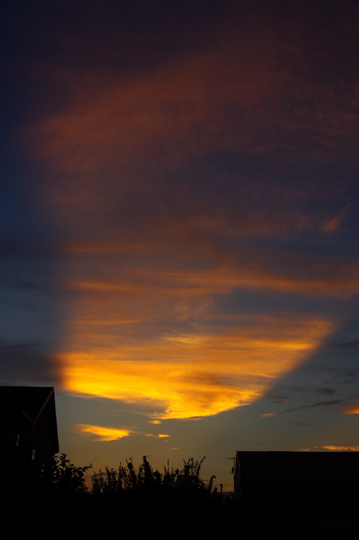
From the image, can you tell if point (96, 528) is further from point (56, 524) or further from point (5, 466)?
point (5, 466)

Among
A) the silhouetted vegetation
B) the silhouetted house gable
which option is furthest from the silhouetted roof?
the silhouetted vegetation

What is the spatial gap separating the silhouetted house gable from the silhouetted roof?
2293 centimetres

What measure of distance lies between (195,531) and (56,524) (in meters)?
5.27

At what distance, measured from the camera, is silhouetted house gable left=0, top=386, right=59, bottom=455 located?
26.3 metres

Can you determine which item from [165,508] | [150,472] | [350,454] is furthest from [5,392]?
[350,454]

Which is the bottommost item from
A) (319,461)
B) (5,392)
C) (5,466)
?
(319,461)

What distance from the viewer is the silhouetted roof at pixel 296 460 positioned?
159 feet

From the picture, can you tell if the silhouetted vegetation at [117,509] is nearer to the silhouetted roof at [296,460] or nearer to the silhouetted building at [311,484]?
the silhouetted building at [311,484]

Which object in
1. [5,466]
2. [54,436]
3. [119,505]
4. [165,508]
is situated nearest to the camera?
[5,466]

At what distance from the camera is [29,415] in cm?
3039

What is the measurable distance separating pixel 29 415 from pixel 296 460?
3385cm

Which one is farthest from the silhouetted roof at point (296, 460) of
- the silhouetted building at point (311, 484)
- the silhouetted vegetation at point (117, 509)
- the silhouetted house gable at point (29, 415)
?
the silhouetted vegetation at point (117, 509)

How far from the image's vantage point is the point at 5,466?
34.3ft

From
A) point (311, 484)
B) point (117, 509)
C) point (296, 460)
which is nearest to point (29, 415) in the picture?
point (117, 509)
